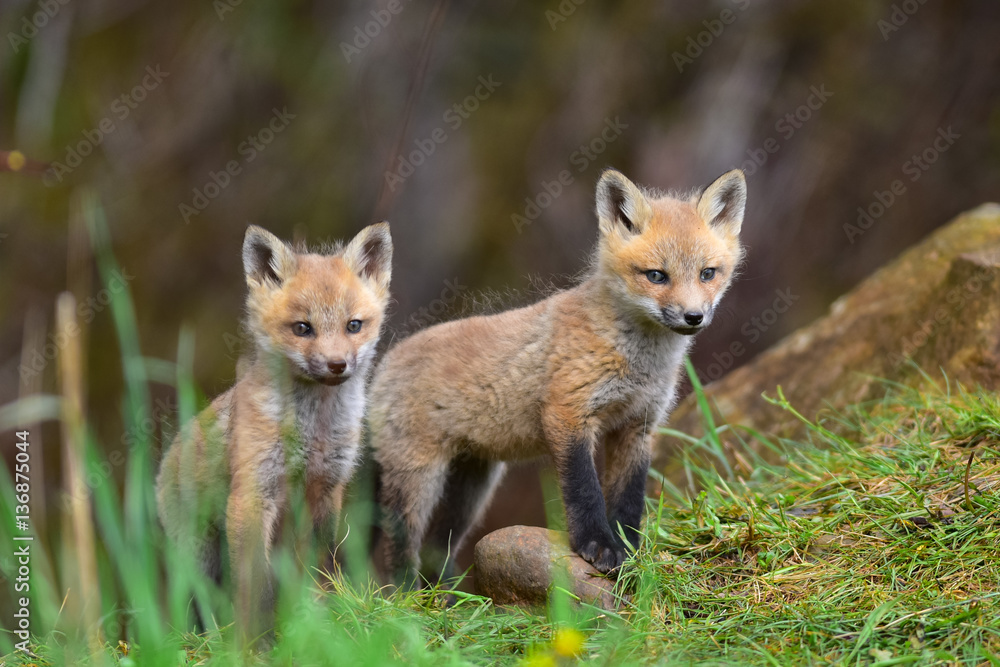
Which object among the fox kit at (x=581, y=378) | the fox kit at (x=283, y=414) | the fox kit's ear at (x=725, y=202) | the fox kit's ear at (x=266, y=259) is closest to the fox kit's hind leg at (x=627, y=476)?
the fox kit at (x=581, y=378)

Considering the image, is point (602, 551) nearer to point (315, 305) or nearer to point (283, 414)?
point (283, 414)

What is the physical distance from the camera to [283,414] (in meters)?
4.24

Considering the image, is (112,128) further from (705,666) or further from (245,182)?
(705,666)

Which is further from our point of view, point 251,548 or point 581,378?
point 581,378

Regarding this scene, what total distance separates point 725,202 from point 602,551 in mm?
1972

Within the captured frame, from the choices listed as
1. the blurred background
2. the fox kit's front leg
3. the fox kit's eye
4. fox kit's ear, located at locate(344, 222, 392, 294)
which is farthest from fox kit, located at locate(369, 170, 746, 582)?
the blurred background

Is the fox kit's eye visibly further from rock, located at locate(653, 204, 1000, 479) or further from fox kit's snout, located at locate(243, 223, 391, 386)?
rock, located at locate(653, 204, 1000, 479)

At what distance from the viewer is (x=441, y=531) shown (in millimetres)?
5410

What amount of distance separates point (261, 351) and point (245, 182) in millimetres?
7794

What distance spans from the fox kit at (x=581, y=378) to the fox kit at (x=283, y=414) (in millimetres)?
614

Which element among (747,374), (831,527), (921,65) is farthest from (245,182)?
(831,527)

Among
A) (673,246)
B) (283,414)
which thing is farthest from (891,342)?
(283,414)

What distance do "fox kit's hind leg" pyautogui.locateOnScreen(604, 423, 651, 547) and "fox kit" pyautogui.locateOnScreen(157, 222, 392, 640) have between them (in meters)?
1.33

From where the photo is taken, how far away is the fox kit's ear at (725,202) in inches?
186
